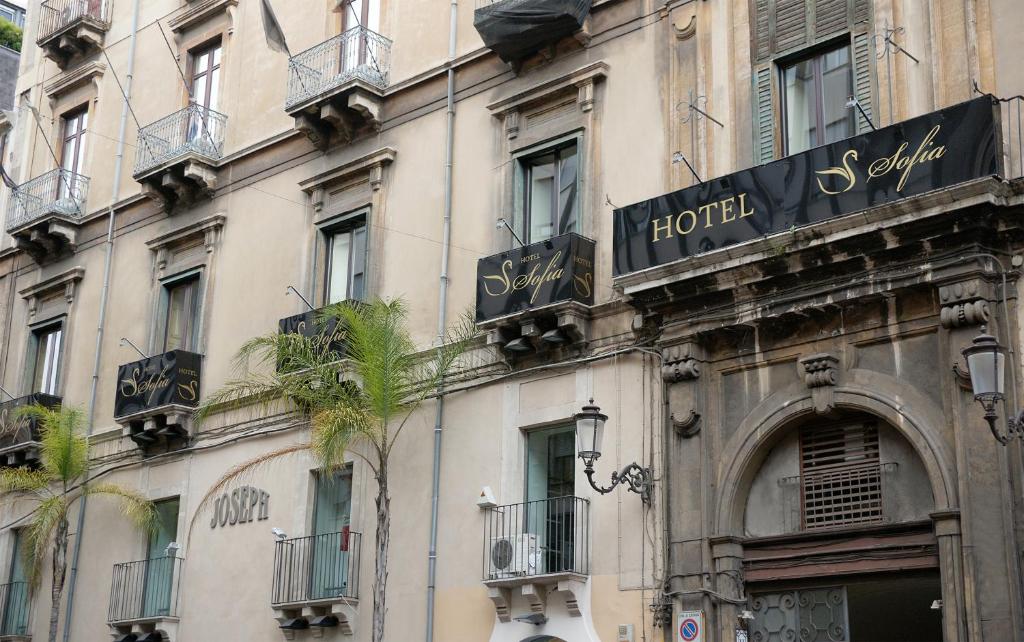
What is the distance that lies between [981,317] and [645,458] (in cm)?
460

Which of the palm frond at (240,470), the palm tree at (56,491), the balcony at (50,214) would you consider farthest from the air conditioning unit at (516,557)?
the balcony at (50,214)

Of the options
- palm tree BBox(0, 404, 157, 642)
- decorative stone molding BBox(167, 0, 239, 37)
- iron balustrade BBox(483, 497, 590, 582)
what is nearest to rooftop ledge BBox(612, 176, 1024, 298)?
iron balustrade BBox(483, 497, 590, 582)

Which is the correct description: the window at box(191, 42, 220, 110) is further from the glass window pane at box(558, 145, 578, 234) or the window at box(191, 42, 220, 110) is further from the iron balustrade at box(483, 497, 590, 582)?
the iron balustrade at box(483, 497, 590, 582)

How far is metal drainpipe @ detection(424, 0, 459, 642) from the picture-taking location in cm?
1909

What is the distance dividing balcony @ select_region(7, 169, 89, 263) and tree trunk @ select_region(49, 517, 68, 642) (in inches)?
252

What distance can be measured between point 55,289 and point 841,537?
18.0 meters

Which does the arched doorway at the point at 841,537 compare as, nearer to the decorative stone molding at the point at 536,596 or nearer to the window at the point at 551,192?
the decorative stone molding at the point at 536,596

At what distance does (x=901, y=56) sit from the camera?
16109 mm

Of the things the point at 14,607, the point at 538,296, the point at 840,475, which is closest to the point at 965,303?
the point at 840,475

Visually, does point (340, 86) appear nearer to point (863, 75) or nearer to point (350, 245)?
point (350, 245)

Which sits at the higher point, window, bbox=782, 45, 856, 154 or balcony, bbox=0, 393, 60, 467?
window, bbox=782, 45, 856, 154

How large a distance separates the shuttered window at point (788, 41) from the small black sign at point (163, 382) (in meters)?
10.8

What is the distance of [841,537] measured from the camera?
15492mm

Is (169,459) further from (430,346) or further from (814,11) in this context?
(814,11)
